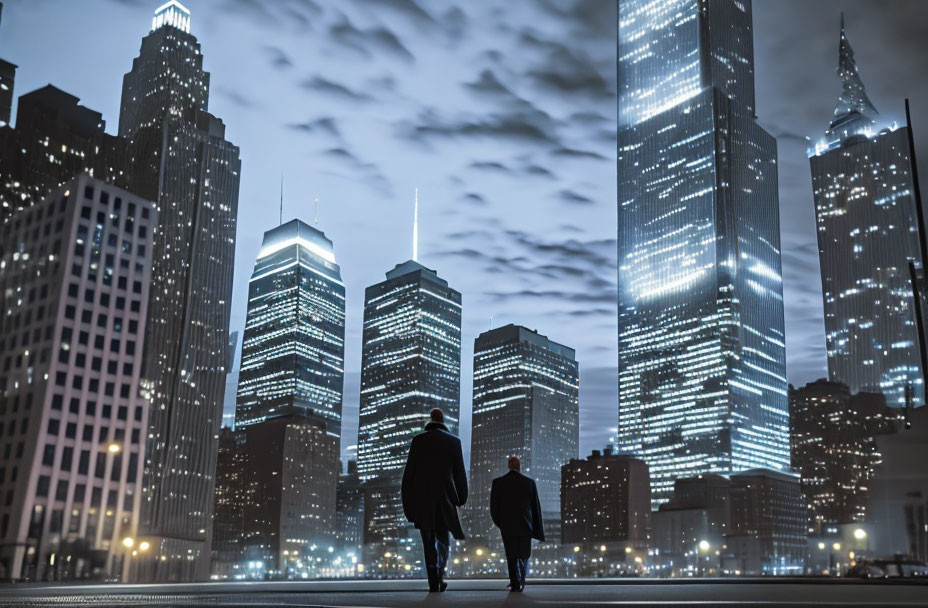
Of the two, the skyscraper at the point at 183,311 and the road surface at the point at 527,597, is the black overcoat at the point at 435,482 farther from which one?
the skyscraper at the point at 183,311

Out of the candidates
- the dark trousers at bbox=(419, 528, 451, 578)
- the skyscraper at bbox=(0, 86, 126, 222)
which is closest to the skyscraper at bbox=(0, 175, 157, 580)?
the skyscraper at bbox=(0, 86, 126, 222)

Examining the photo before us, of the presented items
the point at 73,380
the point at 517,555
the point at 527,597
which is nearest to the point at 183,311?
the point at 73,380

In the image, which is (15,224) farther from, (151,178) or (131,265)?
(151,178)

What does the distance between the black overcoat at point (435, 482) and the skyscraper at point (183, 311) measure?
500ft

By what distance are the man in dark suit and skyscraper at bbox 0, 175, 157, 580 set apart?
72817mm

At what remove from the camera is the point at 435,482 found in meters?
12.3

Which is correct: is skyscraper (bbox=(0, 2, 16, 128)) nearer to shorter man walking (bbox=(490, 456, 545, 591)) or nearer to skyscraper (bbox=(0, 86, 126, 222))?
skyscraper (bbox=(0, 86, 126, 222))

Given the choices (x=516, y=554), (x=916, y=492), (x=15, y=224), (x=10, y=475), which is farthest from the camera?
(x=15, y=224)

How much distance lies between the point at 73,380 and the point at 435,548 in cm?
8254

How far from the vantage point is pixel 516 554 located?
13.6m

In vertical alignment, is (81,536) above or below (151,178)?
below

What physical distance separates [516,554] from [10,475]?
265 ft

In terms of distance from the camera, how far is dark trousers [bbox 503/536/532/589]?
1336 centimetres

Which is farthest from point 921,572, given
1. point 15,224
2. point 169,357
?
point 169,357
